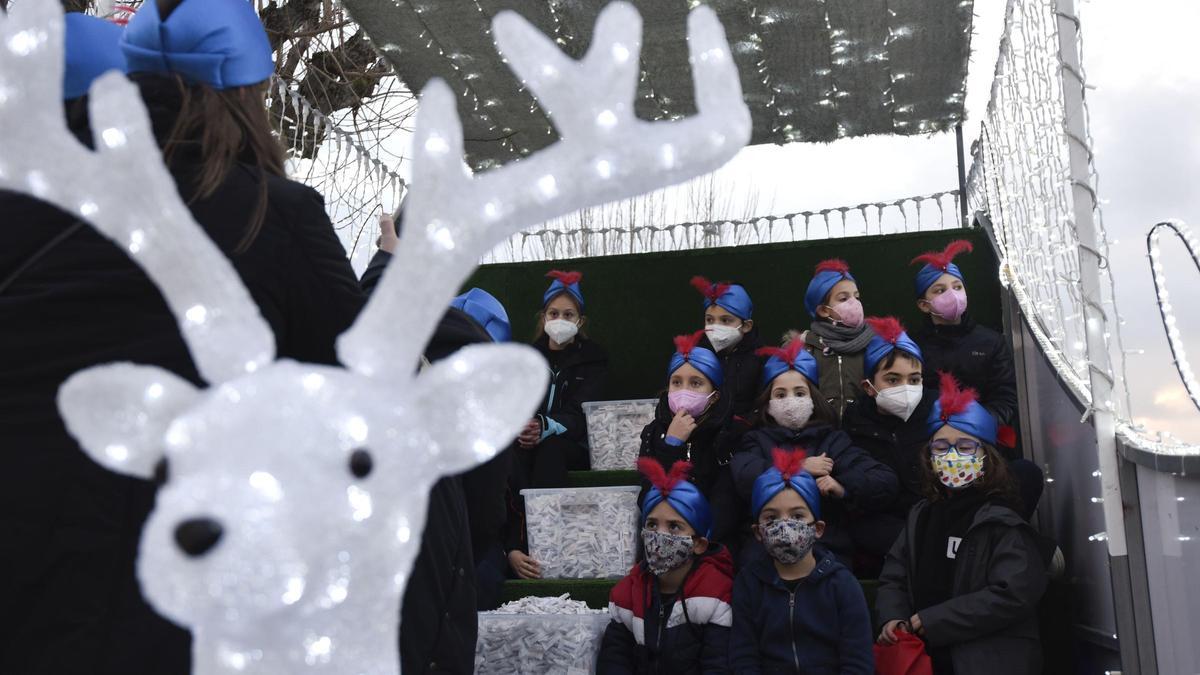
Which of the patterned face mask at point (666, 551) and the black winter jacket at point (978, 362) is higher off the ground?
the black winter jacket at point (978, 362)

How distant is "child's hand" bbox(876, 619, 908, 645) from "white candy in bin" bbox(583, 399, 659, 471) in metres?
1.39

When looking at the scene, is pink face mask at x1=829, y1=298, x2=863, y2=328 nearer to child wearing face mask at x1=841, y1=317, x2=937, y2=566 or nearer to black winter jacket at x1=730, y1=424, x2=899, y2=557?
child wearing face mask at x1=841, y1=317, x2=937, y2=566

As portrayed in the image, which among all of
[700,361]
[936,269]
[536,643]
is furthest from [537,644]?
[936,269]

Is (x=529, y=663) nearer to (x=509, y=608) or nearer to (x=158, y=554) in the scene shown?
(x=509, y=608)

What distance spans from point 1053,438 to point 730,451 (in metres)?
1.03

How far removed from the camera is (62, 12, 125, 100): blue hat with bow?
1352mm

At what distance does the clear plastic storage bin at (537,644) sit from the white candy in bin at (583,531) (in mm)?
528

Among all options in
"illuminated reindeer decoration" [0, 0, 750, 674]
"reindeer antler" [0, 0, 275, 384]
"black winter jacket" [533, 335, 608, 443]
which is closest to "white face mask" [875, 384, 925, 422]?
"black winter jacket" [533, 335, 608, 443]

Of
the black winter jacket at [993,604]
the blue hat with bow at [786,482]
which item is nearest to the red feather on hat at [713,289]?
the blue hat with bow at [786,482]

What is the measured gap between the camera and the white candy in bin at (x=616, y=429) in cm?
455

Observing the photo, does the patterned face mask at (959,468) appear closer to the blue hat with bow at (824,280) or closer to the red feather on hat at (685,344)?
the red feather on hat at (685,344)

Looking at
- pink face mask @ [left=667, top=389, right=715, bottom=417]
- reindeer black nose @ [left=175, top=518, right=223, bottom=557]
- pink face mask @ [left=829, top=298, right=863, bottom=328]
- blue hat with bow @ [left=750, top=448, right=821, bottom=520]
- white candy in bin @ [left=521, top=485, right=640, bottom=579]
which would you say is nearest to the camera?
reindeer black nose @ [left=175, top=518, right=223, bottom=557]

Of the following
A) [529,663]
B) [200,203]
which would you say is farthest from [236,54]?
[529,663]

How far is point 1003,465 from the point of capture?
3488 mm
